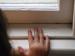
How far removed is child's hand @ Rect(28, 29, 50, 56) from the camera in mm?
1109

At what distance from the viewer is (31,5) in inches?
51.2

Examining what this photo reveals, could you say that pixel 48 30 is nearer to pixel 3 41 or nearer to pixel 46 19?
pixel 46 19

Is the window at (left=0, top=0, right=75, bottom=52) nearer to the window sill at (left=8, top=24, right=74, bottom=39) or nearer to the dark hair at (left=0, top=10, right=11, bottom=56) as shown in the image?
the window sill at (left=8, top=24, right=74, bottom=39)

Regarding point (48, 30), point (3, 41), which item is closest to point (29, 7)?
point (48, 30)

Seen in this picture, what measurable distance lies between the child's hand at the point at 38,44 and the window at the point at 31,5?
0.16m

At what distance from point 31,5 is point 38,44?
0.85 ft

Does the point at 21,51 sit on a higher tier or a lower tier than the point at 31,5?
lower

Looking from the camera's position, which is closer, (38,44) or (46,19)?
(38,44)

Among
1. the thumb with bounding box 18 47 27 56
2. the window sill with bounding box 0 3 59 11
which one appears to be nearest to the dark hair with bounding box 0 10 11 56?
the thumb with bounding box 18 47 27 56

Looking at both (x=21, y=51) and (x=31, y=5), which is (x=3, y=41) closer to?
(x=21, y=51)

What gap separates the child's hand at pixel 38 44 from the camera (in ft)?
3.64

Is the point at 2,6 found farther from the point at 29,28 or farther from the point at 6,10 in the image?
the point at 29,28

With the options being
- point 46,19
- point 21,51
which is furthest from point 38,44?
point 46,19

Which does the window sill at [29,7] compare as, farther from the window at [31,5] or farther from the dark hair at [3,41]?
the dark hair at [3,41]
